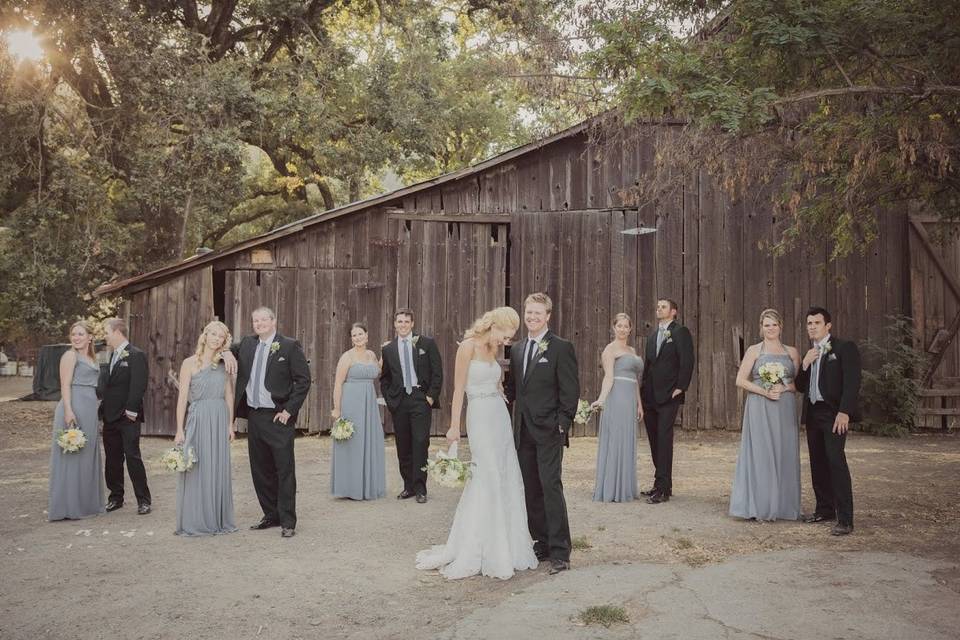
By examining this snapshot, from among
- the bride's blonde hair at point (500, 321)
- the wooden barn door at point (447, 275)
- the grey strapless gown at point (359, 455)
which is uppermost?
the wooden barn door at point (447, 275)

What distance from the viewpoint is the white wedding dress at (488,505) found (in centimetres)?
609

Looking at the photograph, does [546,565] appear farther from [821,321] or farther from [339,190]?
[339,190]

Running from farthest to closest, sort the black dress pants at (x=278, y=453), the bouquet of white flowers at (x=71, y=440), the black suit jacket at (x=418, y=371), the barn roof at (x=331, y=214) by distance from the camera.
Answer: the barn roof at (x=331, y=214) → the black suit jacket at (x=418, y=371) → the bouquet of white flowers at (x=71, y=440) → the black dress pants at (x=278, y=453)

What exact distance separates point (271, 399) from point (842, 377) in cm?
501

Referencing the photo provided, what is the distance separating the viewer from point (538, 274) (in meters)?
14.2

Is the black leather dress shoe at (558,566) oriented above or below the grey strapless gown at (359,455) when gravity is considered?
below

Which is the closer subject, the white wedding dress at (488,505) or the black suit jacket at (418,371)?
the white wedding dress at (488,505)

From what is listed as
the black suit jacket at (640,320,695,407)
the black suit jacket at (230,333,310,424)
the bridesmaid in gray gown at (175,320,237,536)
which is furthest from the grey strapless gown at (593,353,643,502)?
the bridesmaid in gray gown at (175,320,237,536)

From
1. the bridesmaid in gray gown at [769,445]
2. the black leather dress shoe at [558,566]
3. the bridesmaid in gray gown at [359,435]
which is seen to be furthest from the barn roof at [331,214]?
the black leather dress shoe at [558,566]

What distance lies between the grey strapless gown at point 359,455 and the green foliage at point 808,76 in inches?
168

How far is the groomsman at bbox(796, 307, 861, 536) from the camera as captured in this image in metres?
7.29

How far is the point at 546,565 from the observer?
6.30 m

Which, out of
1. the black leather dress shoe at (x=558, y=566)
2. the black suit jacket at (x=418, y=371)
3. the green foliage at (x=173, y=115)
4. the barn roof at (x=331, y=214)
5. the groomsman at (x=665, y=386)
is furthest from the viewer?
the green foliage at (x=173, y=115)

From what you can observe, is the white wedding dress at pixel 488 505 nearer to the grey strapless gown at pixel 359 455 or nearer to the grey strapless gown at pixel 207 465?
the grey strapless gown at pixel 207 465
